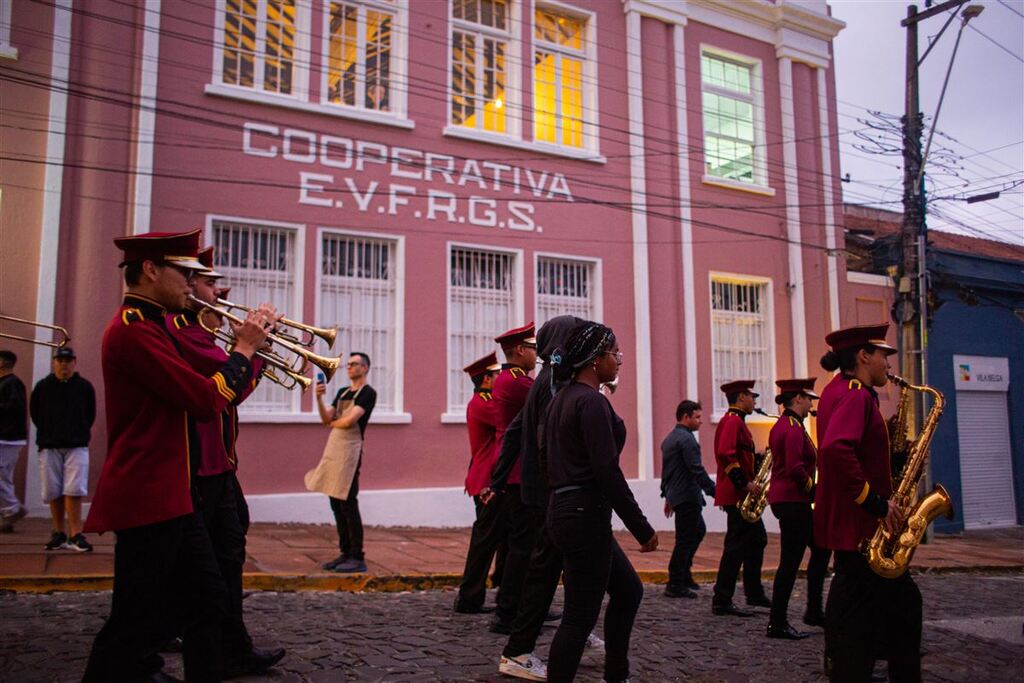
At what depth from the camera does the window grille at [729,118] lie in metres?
16.0

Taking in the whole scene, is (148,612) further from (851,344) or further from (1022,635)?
(1022,635)

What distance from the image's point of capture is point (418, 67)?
13.0m

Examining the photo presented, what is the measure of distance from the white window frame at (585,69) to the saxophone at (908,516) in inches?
Result: 376

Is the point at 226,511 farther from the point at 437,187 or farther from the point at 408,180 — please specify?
the point at 437,187

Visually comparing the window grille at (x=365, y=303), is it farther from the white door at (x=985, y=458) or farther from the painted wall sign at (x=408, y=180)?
the white door at (x=985, y=458)

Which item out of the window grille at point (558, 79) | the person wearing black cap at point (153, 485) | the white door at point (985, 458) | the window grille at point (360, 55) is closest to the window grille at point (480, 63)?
the window grille at point (558, 79)

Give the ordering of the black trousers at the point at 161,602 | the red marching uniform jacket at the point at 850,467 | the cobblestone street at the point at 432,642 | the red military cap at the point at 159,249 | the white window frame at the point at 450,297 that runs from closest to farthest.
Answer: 1. the black trousers at the point at 161,602
2. the red military cap at the point at 159,249
3. the red marching uniform jacket at the point at 850,467
4. the cobblestone street at the point at 432,642
5. the white window frame at the point at 450,297

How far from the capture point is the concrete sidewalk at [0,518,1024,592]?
7.36 m

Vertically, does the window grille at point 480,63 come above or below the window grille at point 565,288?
above

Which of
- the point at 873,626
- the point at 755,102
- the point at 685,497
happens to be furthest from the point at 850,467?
the point at 755,102

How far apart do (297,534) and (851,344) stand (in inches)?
290

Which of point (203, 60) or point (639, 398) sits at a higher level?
point (203, 60)

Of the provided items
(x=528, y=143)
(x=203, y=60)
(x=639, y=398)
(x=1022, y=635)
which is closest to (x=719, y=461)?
(x=1022, y=635)

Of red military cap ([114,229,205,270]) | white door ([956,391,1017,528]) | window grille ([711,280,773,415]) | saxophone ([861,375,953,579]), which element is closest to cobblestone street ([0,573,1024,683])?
saxophone ([861,375,953,579])
